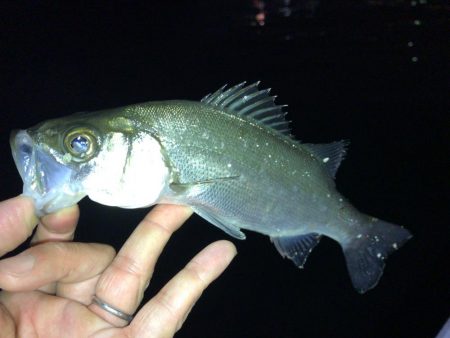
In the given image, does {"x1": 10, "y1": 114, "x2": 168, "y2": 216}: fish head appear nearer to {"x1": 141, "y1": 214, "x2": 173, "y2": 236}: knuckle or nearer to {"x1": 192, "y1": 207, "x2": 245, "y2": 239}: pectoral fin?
{"x1": 141, "y1": 214, "x2": 173, "y2": 236}: knuckle

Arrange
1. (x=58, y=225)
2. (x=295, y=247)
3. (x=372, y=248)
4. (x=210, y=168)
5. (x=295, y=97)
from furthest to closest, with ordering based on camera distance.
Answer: (x=295, y=97) < (x=372, y=248) < (x=295, y=247) < (x=210, y=168) < (x=58, y=225)

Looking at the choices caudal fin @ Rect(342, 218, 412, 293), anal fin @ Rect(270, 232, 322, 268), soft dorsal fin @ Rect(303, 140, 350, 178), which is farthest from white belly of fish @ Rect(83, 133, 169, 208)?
caudal fin @ Rect(342, 218, 412, 293)

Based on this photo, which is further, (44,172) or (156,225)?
(156,225)

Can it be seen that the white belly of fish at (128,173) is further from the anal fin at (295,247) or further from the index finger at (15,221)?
the anal fin at (295,247)

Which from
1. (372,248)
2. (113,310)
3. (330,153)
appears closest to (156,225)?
(113,310)

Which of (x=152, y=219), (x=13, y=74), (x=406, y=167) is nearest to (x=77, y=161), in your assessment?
(x=152, y=219)

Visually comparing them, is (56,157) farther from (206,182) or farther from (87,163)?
(206,182)

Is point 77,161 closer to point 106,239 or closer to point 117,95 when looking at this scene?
point 106,239
